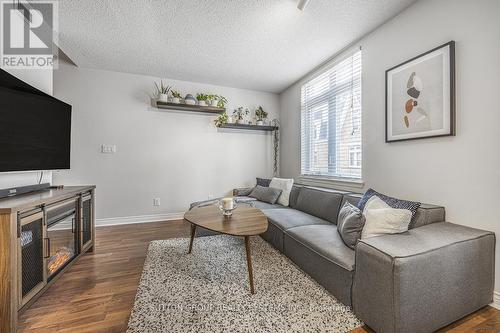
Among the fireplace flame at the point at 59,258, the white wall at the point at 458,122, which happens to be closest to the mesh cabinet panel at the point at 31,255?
the fireplace flame at the point at 59,258

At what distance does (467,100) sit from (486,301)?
147 cm

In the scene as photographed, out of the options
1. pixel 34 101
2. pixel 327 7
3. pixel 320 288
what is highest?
pixel 327 7

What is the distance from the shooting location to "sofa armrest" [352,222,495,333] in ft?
3.77

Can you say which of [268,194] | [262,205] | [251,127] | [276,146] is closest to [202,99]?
[251,127]

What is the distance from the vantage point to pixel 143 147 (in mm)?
3629

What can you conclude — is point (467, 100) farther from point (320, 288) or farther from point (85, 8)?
point (85, 8)

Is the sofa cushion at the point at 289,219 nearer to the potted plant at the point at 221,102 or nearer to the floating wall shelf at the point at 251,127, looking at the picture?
the floating wall shelf at the point at 251,127

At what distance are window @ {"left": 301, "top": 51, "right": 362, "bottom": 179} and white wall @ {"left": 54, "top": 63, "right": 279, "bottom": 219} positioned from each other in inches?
48.0

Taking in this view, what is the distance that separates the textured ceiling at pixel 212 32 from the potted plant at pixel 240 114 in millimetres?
829

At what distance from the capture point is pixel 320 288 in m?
1.70

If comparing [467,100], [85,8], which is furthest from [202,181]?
[467,100]

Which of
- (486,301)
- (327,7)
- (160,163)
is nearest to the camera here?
(486,301)

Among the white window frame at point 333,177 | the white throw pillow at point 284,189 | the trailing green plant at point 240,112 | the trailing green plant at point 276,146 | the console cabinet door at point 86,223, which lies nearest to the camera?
the console cabinet door at point 86,223

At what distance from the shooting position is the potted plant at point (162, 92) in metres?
3.43
